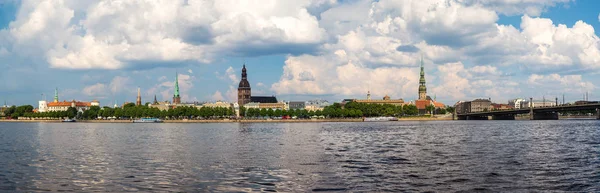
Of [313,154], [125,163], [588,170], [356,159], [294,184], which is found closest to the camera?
[294,184]

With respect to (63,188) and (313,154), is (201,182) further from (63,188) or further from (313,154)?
(313,154)

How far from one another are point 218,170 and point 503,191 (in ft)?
44.6

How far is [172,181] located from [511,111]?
166869 mm

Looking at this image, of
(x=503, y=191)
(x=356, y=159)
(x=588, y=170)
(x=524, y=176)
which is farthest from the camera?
(x=356, y=159)

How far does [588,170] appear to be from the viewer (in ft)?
97.6

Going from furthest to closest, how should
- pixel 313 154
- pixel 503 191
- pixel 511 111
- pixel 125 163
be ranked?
1. pixel 511 111
2. pixel 313 154
3. pixel 125 163
4. pixel 503 191

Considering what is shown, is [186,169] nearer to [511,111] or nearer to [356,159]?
[356,159]

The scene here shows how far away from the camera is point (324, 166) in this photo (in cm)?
3200

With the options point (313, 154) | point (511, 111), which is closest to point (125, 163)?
point (313, 154)

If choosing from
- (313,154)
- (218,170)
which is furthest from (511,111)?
(218,170)

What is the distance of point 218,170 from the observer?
3003 cm

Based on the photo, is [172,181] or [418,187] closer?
[418,187]

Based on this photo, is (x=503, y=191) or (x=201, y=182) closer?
(x=503, y=191)

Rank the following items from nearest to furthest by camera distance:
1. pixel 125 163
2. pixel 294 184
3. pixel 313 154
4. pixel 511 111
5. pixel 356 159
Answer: pixel 294 184
pixel 125 163
pixel 356 159
pixel 313 154
pixel 511 111
